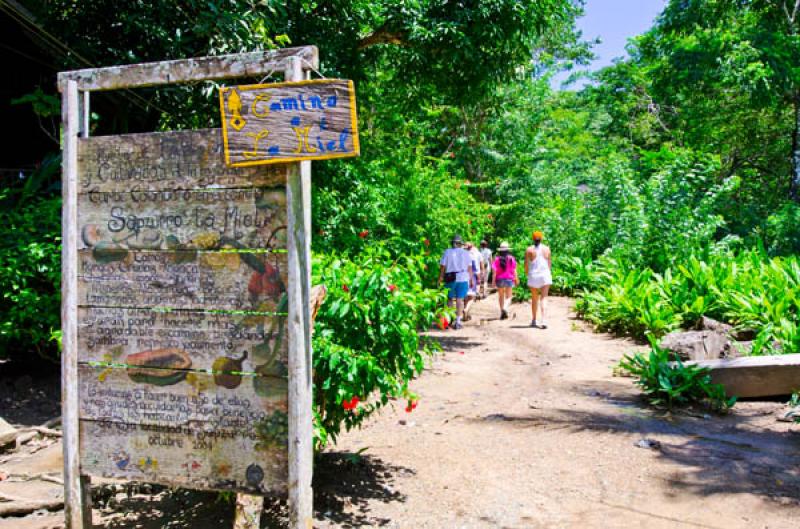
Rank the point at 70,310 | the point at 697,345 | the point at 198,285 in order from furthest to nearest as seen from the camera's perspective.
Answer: the point at 697,345
the point at 70,310
the point at 198,285

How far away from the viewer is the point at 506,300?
13.6m

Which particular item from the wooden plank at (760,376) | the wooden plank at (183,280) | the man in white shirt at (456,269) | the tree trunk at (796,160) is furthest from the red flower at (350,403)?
the tree trunk at (796,160)

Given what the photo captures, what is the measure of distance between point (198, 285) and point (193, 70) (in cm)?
98

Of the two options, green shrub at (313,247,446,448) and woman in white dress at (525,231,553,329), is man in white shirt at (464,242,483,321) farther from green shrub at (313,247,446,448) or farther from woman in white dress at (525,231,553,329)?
green shrub at (313,247,446,448)

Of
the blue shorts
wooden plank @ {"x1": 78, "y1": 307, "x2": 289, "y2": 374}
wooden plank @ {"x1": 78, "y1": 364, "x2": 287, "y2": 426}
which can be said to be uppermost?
the blue shorts

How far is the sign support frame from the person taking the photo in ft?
9.17

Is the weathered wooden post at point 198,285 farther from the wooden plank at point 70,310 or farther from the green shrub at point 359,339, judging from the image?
the green shrub at point 359,339

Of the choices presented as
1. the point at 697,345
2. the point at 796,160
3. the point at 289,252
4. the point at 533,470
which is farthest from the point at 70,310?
the point at 796,160

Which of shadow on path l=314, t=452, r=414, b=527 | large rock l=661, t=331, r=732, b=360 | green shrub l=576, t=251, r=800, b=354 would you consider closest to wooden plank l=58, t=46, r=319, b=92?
shadow on path l=314, t=452, r=414, b=527

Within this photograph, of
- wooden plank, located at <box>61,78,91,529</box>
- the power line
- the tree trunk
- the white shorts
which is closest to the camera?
wooden plank, located at <box>61,78,91,529</box>

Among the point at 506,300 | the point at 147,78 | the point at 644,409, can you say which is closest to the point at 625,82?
the point at 506,300

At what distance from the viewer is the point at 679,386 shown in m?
6.40

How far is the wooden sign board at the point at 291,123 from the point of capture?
2.74m

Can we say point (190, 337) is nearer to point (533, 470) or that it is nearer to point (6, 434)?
point (533, 470)
